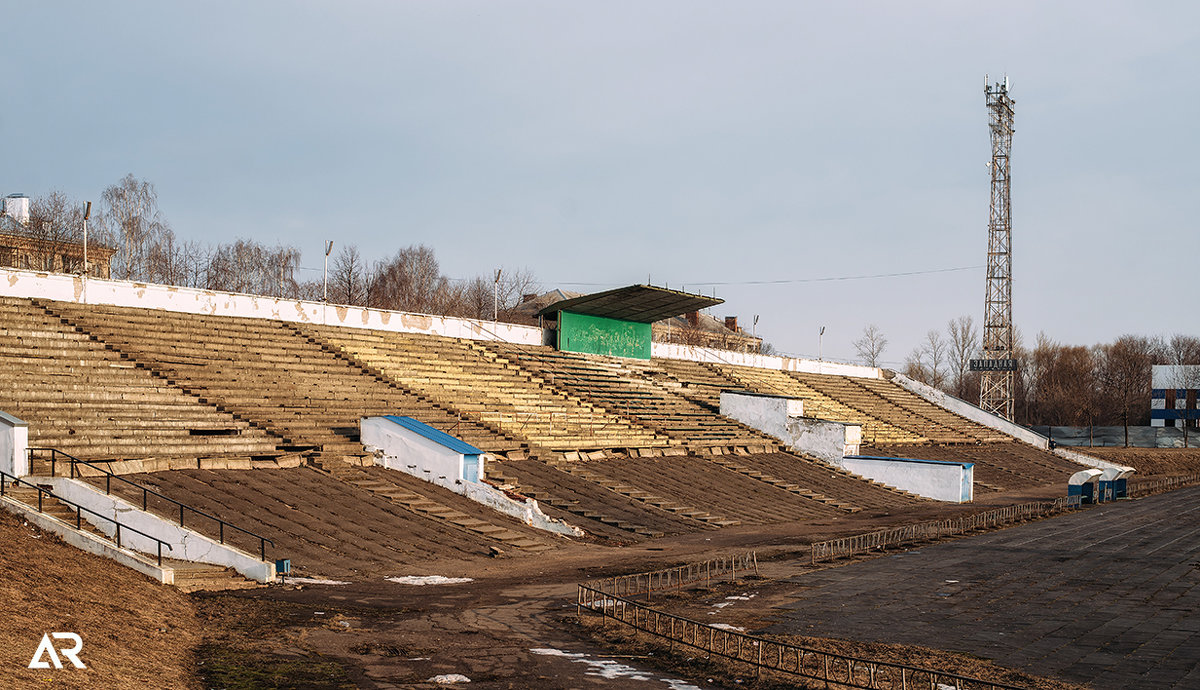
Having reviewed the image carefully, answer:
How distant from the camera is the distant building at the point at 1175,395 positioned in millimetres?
91062

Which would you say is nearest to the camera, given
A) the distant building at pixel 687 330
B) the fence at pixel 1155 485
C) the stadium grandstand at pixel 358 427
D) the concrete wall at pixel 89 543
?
the concrete wall at pixel 89 543

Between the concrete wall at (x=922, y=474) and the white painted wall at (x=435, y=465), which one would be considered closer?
the white painted wall at (x=435, y=465)

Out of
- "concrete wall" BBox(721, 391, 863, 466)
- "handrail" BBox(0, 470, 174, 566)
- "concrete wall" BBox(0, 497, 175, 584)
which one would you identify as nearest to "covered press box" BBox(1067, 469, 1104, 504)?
"concrete wall" BBox(721, 391, 863, 466)

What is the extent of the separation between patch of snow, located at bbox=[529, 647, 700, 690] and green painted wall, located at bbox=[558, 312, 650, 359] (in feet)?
115

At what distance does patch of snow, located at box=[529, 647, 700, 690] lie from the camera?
12.4 m

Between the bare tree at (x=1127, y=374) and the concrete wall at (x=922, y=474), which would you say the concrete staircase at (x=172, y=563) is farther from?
the bare tree at (x=1127, y=374)

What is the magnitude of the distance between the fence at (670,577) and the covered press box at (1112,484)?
1078 inches

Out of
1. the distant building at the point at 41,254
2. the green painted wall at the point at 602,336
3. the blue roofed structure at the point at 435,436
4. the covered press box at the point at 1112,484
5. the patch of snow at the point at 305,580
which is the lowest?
the covered press box at the point at 1112,484

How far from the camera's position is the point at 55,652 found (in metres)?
11.3

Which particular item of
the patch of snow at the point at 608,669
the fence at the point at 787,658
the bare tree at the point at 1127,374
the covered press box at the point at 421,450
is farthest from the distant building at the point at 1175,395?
the patch of snow at the point at 608,669

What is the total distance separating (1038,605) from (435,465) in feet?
54.6

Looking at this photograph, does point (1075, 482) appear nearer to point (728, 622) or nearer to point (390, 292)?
point (728, 622)

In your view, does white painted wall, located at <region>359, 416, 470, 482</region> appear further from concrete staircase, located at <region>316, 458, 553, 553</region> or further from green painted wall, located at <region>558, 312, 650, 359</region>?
green painted wall, located at <region>558, 312, 650, 359</region>

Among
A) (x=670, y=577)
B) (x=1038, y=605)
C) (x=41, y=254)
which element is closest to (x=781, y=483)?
(x=670, y=577)
